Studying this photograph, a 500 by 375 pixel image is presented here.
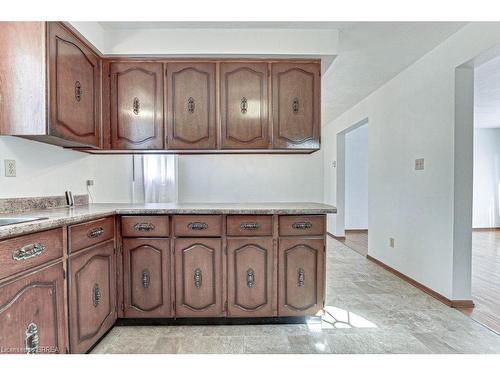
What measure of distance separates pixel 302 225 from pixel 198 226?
2.49 feet

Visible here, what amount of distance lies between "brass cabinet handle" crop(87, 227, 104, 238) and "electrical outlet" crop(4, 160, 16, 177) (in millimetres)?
645

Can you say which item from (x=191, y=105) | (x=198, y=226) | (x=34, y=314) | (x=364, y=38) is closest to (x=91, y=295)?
(x=34, y=314)

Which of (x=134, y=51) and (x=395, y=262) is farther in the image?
(x=395, y=262)

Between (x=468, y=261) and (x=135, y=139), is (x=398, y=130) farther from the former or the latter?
(x=135, y=139)

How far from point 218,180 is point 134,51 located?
→ 1341mm

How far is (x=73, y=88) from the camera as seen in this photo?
200 centimetres

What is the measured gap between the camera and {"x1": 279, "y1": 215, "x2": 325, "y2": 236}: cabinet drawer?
7.04 ft

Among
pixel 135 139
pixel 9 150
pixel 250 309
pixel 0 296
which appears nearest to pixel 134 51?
pixel 135 139

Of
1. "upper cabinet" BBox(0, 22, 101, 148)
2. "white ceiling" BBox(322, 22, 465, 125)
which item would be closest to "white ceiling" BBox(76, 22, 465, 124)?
"white ceiling" BBox(322, 22, 465, 125)

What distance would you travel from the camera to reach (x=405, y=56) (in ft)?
9.48

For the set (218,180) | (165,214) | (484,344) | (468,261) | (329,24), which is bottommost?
(484,344)

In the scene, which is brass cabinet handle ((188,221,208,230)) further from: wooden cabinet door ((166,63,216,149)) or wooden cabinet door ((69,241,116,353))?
wooden cabinet door ((166,63,216,149))

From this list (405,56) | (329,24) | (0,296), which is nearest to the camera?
(0,296)

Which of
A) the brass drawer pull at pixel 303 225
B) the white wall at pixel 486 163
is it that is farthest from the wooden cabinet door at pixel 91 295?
the white wall at pixel 486 163
